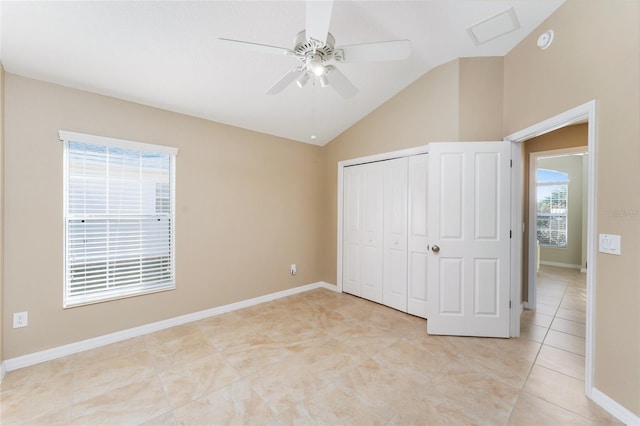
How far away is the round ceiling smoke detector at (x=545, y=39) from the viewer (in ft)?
7.38

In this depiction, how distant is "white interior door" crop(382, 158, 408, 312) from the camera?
3537 mm

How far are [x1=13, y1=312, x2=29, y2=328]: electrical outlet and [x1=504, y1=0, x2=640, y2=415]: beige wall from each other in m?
4.54

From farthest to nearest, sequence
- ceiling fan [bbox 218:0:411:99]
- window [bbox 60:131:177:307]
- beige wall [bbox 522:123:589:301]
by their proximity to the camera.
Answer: beige wall [bbox 522:123:589:301]
window [bbox 60:131:177:307]
ceiling fan [bbox 218:0:411:99]

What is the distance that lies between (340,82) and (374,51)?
346 mm

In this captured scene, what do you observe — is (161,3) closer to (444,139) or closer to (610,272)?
(444,139)

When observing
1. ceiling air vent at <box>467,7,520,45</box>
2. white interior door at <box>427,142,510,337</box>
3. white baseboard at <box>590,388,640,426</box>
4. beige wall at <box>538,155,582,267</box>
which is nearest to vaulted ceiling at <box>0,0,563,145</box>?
ceiling air vent at <box>467,7,520,45</box>

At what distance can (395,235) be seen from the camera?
12.0ft

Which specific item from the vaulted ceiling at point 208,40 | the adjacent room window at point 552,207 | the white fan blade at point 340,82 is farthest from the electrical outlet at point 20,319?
the adjacent room window at point 552,207

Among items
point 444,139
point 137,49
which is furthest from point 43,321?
point 444,139

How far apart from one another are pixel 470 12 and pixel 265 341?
3.57 meters

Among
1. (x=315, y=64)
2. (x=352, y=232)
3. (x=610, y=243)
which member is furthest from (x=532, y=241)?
(x=315, y=64)

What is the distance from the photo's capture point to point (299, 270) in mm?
4367

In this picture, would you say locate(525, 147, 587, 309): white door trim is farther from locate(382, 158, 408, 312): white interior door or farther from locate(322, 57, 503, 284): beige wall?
locate(382, 158, 408, 312): white interior door

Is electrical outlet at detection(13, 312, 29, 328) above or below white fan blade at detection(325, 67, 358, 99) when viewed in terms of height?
below
